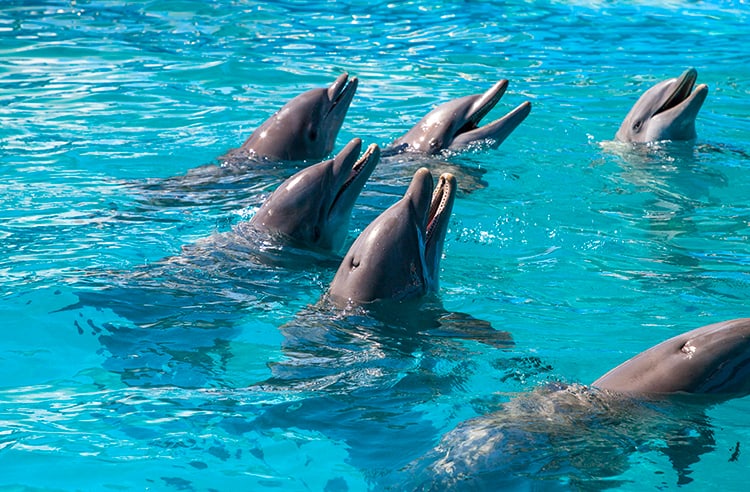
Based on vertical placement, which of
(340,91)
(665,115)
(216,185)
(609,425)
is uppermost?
(340,91)

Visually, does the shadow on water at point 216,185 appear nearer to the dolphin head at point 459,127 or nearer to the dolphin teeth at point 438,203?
the dolphin head at point 459,127

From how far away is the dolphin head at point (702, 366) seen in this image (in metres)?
4.84

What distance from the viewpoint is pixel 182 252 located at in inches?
289

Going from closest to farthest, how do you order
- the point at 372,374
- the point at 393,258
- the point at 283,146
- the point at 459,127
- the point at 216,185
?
the point at 372,374 < the point at 393,258 < the point at 216,185 < the point at 283,146 < the point at 459,127

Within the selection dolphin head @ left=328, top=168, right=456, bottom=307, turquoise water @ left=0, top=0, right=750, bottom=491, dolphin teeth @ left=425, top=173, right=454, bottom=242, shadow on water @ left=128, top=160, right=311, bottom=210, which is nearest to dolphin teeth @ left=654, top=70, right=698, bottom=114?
turquoise water @ left=0, top=0, right=750, bottom=491

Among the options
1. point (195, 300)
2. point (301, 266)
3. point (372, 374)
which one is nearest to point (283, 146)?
point (301, 266)

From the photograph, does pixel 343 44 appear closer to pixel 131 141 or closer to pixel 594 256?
pixel 131 141

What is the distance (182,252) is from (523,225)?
116 inches

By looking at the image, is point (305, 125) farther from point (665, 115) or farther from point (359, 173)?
point (665, 115)

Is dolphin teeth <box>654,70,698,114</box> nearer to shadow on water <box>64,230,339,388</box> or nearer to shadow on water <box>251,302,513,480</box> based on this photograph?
shadow on water <box>64,230,339,388</box>

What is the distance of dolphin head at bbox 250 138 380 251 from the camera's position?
741cm

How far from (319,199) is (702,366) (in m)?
3.42

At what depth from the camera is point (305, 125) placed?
968 cm

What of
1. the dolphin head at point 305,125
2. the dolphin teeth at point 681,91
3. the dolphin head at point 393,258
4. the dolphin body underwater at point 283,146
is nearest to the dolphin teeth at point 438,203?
the dolphin head at point 393,258
